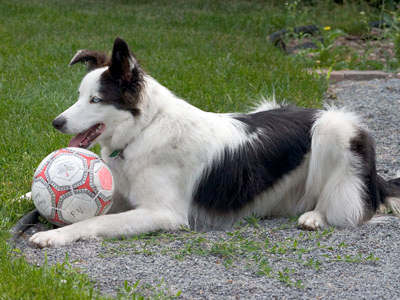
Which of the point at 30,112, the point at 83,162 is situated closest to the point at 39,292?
the point at 83,162

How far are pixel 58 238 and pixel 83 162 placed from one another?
21.9 inches

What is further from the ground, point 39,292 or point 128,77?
point 128,77

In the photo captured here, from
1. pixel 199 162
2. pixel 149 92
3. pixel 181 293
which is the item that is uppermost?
pixel 149 92

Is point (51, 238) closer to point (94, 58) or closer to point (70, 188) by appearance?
point (70, 188)

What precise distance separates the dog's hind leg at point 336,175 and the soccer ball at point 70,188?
1485mm

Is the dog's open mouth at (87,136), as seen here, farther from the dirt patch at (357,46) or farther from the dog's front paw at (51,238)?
the dirt patch at (357,46)

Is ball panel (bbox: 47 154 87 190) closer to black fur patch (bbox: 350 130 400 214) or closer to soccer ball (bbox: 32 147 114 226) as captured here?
soccer ball (bbox: 32 147 114 226)

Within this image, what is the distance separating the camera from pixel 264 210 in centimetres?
485

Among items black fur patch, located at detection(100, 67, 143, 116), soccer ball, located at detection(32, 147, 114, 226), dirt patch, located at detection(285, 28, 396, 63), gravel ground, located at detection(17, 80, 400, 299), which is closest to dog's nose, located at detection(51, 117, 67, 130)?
soccer ball, located at detection(32, 147, 114, 226)

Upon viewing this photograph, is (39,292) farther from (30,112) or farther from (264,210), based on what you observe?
(30,112)

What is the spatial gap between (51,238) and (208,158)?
126 cm

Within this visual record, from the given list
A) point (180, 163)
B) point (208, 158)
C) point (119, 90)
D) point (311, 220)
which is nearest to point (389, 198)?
point (311, 220)

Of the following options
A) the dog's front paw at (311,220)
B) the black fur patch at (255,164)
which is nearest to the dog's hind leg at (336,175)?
the dog's front paw at (311,220)

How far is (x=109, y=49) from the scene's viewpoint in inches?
397
